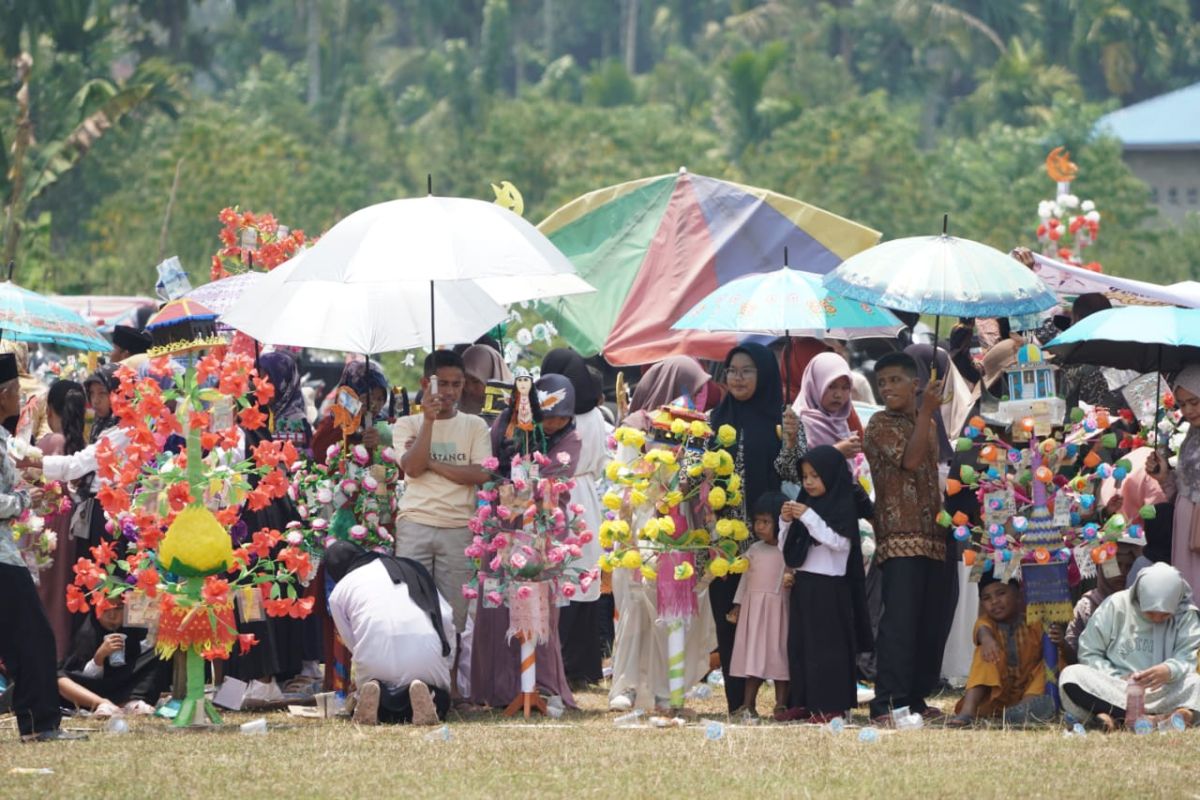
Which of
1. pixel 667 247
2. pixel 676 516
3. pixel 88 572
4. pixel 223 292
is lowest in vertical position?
pixel 88 572

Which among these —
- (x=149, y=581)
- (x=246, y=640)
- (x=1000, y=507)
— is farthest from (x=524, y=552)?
(x=1000, y=507)

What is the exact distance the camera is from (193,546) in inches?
382

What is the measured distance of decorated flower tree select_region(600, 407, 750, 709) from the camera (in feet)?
33.6

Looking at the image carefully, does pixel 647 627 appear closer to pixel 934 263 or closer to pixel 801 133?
pixel 934 263

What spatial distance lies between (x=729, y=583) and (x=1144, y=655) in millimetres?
1998

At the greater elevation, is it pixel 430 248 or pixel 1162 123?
pixel 1162 123

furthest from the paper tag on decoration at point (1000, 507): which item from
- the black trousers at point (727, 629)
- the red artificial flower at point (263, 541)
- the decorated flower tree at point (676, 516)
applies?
the red artificial flower at point (263, 541)

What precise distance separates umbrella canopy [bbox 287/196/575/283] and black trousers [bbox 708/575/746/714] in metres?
1.71

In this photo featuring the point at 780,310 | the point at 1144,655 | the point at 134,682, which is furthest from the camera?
the point at 780,310

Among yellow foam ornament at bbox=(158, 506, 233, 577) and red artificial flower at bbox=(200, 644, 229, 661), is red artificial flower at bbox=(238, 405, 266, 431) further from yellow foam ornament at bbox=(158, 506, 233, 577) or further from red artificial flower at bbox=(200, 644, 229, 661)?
red artificial flower at bbox=(200, 644, 229, 661)

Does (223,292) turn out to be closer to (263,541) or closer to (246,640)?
(263,541)

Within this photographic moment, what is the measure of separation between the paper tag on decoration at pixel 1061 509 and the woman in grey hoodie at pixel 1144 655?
419 millimetres

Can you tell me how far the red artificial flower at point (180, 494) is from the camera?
32.1ft

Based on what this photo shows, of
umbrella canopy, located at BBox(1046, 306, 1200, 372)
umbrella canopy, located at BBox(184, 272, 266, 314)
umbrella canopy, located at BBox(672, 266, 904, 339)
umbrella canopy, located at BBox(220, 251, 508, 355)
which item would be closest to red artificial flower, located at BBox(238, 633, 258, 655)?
umbrella canopy, located at BBox(220, 251, 508, 355)
